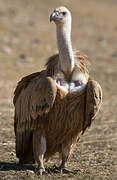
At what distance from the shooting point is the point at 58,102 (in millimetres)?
6875

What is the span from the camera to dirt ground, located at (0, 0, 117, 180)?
26.0 ft

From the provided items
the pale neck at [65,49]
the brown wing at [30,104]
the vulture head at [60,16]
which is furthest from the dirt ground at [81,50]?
the vulture head at [60,16]

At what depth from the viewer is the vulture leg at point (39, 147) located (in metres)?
7.07

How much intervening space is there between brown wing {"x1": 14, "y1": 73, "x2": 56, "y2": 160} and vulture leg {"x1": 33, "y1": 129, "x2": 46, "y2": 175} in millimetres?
112

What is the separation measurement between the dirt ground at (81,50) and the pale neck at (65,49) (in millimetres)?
1417

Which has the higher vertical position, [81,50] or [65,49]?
[65,49]

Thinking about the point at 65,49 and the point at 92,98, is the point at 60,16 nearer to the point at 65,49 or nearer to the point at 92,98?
the point at 65,49

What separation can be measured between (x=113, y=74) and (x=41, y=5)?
15228 mm

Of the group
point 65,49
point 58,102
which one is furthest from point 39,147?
point 65,49

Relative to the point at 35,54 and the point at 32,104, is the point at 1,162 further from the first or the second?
the point at 35,54

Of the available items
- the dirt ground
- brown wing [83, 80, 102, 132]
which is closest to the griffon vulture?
brown wing [83, 80, 102, 132]

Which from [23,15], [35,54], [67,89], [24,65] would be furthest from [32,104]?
[23,15]

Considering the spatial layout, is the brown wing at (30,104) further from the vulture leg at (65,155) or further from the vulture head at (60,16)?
the vulture head at (60,16)

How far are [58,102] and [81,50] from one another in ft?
50.0
